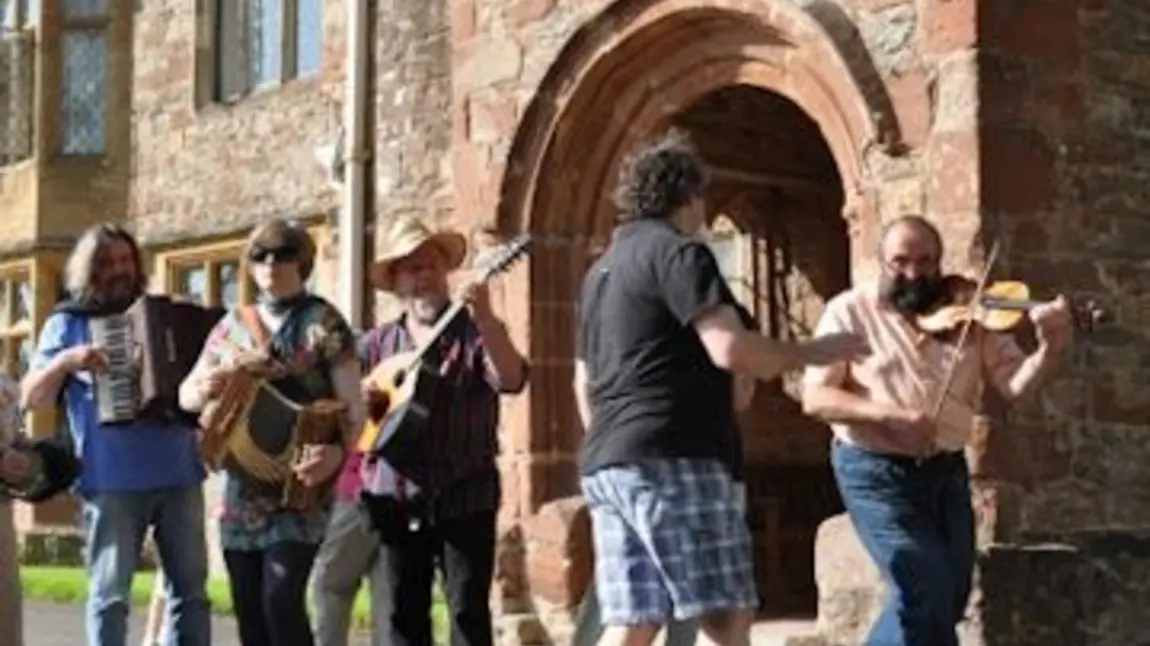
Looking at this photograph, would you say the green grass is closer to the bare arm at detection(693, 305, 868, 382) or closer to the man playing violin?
the man playing violin

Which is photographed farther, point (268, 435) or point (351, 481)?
point (351, 481)

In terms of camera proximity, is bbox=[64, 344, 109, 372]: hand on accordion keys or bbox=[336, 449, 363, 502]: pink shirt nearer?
bbox=[64, 344, 109, 372]: hand on accordion keys

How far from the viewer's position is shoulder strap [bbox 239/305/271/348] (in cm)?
631

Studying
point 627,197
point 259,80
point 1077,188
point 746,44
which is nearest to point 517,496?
point 746,44

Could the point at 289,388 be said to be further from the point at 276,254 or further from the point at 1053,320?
the point at 1053,320

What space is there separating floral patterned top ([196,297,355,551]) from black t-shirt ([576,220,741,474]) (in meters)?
1.29

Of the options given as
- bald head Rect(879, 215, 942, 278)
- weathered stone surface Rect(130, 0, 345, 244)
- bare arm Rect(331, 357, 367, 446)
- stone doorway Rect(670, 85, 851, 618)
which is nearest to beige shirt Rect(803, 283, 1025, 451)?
bald head Rect(879, 215, 942, 278)

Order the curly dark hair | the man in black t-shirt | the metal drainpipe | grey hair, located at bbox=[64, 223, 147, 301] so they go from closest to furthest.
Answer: the man in black t-shirt → the curly dark hair → grey hair, located at bbox=[64, 223, 147, 301] → the metal drainpipe

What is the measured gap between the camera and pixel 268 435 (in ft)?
20.4

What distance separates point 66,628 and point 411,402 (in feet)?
19.8

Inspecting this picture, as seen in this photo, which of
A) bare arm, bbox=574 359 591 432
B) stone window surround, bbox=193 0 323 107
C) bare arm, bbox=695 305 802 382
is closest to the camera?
bare arm, bbox=695 305 802 382

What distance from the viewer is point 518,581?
1027cm

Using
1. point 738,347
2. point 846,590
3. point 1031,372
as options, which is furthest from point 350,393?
point 846,590

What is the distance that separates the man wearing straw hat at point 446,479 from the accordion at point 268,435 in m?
0.29
